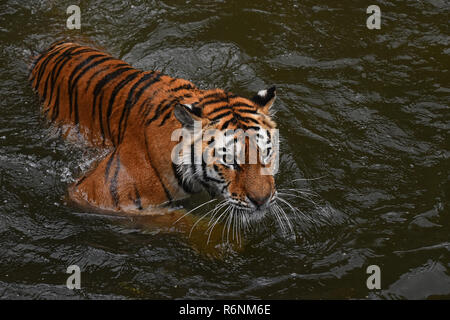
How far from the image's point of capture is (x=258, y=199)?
2.73 metres

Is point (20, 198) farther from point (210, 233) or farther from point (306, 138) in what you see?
point (306, 138)

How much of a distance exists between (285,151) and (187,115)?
1.15m

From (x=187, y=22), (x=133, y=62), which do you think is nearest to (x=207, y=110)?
(x=133, y=62)

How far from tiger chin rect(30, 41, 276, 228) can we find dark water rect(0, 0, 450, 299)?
0.18 m

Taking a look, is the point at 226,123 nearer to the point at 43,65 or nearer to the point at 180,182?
the point at 180,182

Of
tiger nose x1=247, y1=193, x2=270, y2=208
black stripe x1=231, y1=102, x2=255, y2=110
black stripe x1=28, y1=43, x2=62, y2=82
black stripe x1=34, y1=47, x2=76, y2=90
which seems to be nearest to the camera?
tiger nose x1=247, y1=193, x2=270, y2=208

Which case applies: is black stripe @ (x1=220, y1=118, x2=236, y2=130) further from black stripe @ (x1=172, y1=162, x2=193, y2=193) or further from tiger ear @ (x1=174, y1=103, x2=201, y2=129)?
black stripe @ (x1=172, y1=162, x2=193, y2=193)

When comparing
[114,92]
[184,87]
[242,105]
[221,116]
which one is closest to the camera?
[221,116]

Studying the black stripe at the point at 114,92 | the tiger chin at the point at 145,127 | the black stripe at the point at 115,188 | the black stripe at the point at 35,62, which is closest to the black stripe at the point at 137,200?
the tiger chin at the point at 145,127

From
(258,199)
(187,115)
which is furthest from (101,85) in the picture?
(258,199)

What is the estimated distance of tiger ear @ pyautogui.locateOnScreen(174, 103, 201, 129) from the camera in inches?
109

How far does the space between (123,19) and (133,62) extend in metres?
0.63

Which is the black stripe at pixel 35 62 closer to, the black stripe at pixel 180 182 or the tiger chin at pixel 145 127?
the tiger chin at pixel 145 127

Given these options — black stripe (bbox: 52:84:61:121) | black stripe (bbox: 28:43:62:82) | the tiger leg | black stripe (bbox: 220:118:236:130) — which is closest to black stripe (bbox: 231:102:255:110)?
black stripe (bbox: 220:118:236:130)
